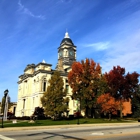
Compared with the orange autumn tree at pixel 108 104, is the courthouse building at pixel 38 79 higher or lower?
higher

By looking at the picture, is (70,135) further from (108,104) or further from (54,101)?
(108,104)

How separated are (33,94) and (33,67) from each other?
33.1ft

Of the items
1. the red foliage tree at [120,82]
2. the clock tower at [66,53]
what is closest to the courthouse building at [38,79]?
the clock tower at [66,53]

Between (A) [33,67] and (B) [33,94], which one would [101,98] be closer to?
(B) [33,94]

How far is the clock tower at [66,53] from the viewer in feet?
241

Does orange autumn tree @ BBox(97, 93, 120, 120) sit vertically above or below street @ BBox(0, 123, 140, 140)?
above

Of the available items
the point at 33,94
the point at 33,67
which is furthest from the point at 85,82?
the point at 33,67

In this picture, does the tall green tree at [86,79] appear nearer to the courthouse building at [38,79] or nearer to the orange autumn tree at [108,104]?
the orange autumn tree at [108,104]

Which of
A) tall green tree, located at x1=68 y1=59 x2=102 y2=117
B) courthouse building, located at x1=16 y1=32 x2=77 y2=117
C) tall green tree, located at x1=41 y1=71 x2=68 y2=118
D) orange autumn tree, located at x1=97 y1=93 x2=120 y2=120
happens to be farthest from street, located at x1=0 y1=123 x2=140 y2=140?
courthouse building, located at x1=16 y1=32 x2=77 y2=117

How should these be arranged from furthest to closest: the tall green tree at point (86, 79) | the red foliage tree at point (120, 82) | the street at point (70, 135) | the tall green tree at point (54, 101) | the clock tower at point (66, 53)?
the clock tower at point (66, 53) < the red foliage tree at point (120, 82) < the tall green tree at point (86, 79) < the tall green tree at point (54, 101) < the street at point (70, 135)

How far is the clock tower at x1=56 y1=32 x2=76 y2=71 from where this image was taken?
73450 mm

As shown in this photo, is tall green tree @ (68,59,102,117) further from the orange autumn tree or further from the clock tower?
the clock tower

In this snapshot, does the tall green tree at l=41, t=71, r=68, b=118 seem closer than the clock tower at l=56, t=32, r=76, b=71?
Yes

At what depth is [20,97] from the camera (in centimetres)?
7175
